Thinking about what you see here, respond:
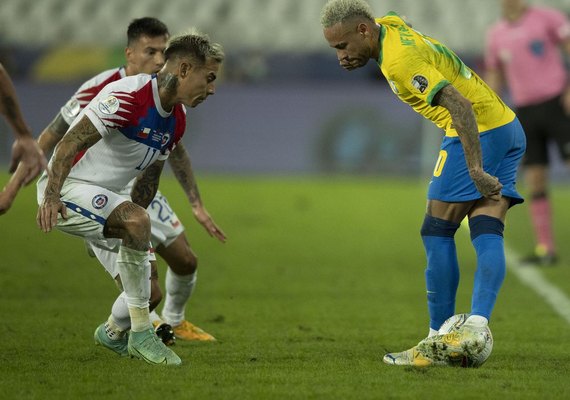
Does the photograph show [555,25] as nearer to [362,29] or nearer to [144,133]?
[362,29]

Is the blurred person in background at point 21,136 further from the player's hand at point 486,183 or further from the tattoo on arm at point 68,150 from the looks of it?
the player's hand at point 486,183

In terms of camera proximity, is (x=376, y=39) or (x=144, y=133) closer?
(x=376, y=39)

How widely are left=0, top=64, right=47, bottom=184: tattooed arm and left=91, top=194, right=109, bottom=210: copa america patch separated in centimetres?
58

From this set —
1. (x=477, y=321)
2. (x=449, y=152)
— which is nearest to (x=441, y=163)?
(x=449, y=152)

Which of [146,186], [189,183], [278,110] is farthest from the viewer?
[278,110]

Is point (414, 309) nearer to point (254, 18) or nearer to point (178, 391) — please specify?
point (178, 391)

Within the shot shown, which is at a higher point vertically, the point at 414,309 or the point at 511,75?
the point at 511,75

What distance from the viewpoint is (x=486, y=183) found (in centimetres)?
574

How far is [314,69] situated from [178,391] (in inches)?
801

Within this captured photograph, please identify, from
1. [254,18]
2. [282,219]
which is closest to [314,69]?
[254,18]

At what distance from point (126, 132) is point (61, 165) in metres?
0.43

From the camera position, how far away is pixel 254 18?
98.0 feet

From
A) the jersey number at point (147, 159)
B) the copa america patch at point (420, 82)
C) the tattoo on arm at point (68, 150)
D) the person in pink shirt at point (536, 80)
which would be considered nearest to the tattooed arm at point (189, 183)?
the jersey number at point (147, 159)

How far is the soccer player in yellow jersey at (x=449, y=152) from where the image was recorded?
573cm
